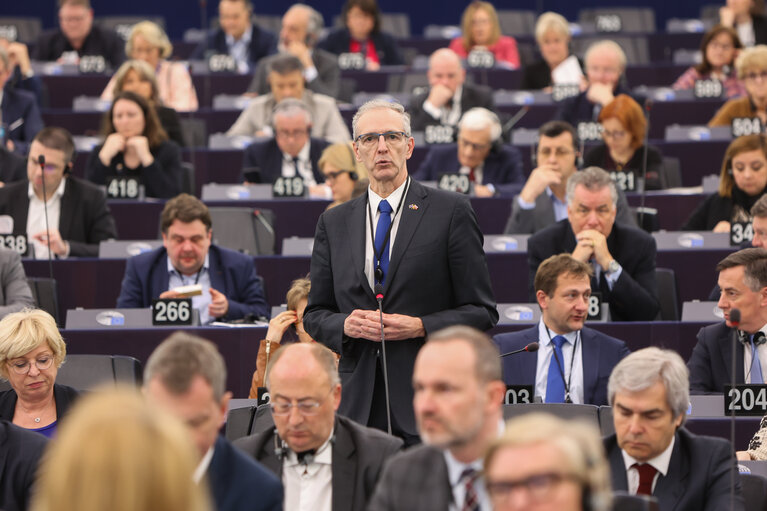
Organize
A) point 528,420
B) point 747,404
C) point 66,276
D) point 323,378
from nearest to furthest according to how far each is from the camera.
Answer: point 528,420 < point 323,378 < point 747,404 < point 66,276

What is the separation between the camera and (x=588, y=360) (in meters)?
4.90

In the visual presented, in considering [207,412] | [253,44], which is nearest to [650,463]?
[207,412]

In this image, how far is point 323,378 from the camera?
3.39m

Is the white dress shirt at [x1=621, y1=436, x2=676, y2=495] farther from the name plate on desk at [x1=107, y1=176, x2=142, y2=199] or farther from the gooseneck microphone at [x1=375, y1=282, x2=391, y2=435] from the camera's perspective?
the name plate on desk at [x1=107, y1=176, x2=142, y2=199]

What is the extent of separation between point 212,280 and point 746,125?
150 inches

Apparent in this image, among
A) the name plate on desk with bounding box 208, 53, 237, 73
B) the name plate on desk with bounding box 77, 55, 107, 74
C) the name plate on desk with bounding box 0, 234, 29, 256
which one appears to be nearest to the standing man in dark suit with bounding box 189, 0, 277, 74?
the name plate on desk with bounding box 208, 53, 237, 73

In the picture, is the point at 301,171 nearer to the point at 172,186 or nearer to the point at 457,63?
the point at 172,186

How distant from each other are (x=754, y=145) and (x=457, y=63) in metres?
2.71

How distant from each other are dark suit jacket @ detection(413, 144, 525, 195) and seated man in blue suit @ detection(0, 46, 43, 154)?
9.02ft

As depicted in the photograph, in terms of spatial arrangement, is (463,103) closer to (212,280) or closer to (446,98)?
(446,98)

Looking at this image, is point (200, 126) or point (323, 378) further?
point (200, 126)

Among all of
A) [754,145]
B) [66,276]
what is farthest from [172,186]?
[754,145]

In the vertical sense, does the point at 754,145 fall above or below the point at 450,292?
above

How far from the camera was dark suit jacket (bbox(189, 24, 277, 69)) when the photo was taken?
35.4 feet
